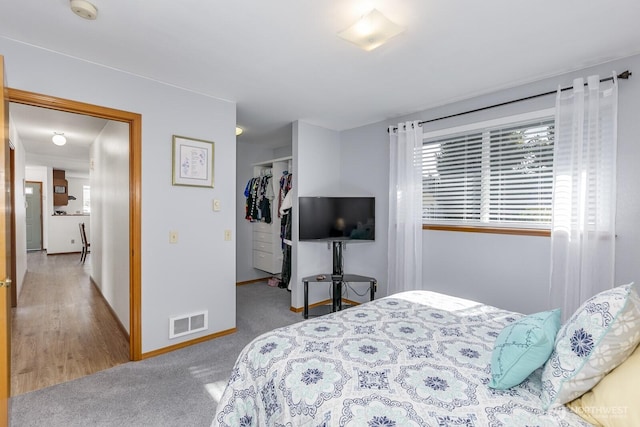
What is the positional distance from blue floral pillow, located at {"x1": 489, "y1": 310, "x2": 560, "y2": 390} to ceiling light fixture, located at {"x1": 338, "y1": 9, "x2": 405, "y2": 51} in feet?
5.34

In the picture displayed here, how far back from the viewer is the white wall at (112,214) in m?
3.02

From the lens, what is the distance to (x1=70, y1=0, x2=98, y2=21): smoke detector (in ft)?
5.21

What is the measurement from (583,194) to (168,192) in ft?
11.0

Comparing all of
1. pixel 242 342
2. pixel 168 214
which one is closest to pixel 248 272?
pixel 242 342

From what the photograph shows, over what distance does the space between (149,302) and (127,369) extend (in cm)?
52

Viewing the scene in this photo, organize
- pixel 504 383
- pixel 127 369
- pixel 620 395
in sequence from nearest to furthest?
pixel 620 395 → pixel 504 383 → pixel 127 369

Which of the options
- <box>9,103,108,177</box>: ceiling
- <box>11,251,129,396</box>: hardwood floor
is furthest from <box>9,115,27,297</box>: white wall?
<box>11,251,129,396</box>: hardwood floor

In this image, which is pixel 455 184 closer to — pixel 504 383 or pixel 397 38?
pixel 397 38

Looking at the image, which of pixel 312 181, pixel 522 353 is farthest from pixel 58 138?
pixel 522 353

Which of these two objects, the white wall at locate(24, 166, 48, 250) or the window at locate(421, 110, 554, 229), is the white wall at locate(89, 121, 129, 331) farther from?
the white wall at locate(24, 166, 48, 250)

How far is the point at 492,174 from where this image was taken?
2820 mm

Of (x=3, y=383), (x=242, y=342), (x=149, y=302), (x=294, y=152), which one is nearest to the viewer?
(x=3, y=383)

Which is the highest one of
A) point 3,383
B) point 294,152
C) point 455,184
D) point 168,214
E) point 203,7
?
point 203,7

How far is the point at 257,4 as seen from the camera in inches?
63.4
